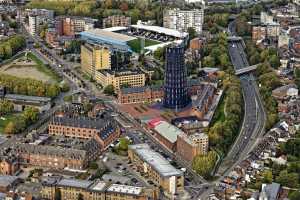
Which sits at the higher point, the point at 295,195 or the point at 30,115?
the point at 30,115

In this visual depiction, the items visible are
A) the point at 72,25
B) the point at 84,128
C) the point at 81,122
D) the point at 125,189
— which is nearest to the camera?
the point at 125,189

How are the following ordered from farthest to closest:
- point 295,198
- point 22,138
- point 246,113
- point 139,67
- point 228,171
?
point 139,67, point 246,113, point 22,138, point 228,171, point 295,198

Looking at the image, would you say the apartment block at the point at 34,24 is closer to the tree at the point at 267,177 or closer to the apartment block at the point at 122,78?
the apartment block at the point at 122,78

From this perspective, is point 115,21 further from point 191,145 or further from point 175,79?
point 191,145

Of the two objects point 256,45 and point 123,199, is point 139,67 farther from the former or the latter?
point 123,199

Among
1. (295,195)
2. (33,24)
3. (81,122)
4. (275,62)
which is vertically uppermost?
(33,24)

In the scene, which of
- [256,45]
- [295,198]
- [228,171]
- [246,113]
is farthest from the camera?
[256,45]

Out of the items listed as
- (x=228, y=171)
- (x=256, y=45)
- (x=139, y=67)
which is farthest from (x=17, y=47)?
(x=228, y=171)

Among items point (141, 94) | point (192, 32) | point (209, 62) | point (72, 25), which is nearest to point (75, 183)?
point (141, 94)
